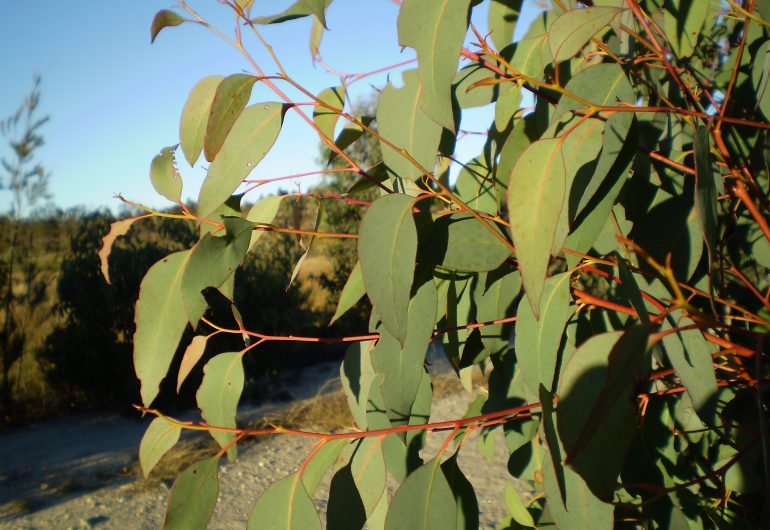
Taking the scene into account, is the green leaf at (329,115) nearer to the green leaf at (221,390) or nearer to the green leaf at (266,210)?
the green leaf at (266,210)

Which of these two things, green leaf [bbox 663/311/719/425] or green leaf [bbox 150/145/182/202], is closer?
green leaf [bbox 663/311/719/425]

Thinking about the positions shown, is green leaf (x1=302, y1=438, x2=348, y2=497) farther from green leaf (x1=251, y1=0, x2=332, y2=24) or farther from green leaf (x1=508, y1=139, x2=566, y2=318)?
green leaf (x1=251, y1=0, x2=332, y2=24)

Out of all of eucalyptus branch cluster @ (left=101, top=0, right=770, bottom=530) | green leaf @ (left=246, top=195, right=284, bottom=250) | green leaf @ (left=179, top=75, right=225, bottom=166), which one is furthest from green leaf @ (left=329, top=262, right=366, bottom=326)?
green leaf @ (left=179, top=75, right=225, bottom=166)

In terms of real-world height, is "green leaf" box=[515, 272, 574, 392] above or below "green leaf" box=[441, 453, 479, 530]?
above

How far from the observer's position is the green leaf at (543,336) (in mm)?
635

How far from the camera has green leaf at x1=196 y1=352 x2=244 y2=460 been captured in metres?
0.81

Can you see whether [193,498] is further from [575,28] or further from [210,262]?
[575,28]

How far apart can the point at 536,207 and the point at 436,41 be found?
0.20 metres

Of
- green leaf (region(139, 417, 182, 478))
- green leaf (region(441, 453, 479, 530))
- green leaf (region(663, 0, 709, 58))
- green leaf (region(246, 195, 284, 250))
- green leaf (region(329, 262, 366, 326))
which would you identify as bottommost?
green leaf (region(441, 453, 479, 530))

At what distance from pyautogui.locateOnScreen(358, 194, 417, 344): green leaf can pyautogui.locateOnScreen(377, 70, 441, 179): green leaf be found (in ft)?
0.28

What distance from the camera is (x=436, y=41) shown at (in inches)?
25.7

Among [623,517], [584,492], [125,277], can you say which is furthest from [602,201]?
[125,277]

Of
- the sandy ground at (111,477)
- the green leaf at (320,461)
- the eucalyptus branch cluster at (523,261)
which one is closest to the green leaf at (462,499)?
the eucalyptus branch cluster at (523,261)

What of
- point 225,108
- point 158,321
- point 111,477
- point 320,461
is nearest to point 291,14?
point 225,108
